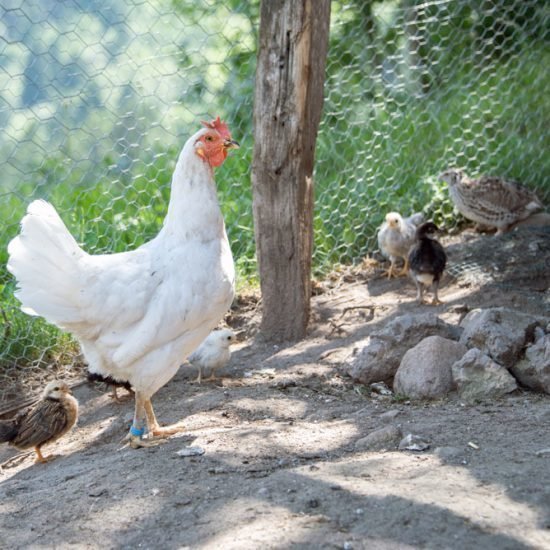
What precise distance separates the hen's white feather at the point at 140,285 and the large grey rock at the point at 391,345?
1.25m

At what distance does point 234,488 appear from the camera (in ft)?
12.9

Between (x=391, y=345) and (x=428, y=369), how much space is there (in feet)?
1.58

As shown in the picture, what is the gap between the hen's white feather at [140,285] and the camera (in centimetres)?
462

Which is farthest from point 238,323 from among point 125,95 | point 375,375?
point 125,95

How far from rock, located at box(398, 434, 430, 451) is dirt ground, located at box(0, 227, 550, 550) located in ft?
0.14

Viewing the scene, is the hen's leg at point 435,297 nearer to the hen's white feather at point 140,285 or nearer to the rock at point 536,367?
the rock at point 536,367

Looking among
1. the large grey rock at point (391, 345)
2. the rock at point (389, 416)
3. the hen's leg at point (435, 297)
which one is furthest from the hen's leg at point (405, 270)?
the rock at point (389, 416)

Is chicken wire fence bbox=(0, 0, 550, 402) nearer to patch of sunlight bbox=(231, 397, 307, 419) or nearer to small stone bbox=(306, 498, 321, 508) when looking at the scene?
patch of sunlight bbox=(231, 397, 307, 419)

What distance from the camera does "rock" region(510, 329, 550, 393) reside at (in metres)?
5.22

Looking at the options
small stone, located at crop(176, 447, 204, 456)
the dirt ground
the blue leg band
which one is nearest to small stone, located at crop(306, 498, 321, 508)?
the dirt ground

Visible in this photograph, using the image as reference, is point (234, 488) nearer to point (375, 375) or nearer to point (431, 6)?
point (375, 375)

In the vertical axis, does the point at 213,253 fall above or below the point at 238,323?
above

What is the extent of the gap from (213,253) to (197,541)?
1862 mm

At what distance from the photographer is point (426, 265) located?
694 cm
